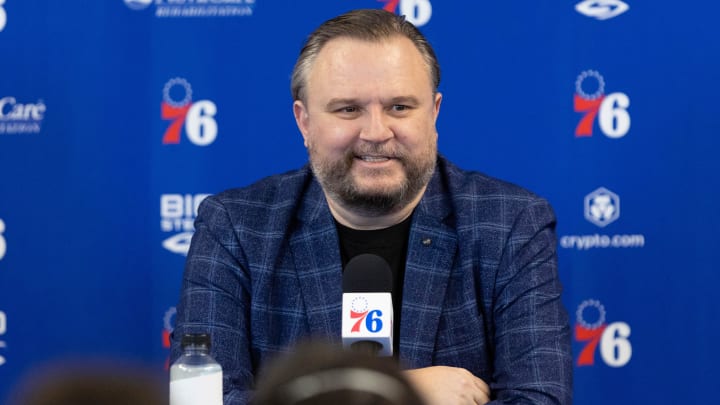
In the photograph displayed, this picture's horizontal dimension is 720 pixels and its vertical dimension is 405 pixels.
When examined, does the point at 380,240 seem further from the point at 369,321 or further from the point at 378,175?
the point at 369,321

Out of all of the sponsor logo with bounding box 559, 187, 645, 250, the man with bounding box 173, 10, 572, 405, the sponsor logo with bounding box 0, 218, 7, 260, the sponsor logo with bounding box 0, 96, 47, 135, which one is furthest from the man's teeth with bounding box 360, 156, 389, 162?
the sponsor logo with bounding box 0, 218, 7, 260

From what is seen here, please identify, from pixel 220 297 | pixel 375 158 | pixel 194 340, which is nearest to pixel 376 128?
pixel 375 158

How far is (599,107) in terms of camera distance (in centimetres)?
341

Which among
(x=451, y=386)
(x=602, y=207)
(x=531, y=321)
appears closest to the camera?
(x=451, y=386)

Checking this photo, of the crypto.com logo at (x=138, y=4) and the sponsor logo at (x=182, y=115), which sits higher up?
the crypto.com logo at (x=138, y=4)

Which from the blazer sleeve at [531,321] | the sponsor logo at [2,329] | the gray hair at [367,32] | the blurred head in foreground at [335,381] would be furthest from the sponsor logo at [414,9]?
the blurred head in foreground at [335,381]

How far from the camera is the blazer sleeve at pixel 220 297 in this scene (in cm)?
246

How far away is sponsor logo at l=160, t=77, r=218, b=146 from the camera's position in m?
3.50

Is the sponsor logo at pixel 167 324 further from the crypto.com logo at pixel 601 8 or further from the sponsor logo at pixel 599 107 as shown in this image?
the crypto.com logo at pixel 601 8

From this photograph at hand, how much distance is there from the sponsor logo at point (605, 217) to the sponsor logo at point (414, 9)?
85 centimetres

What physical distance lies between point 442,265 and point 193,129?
130cm

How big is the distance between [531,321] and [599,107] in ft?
4.09

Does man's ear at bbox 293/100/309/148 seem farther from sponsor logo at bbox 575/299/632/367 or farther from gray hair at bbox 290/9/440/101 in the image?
sponsor logo at bbox 575/299/632/367

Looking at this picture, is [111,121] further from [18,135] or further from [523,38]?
[523,38]
